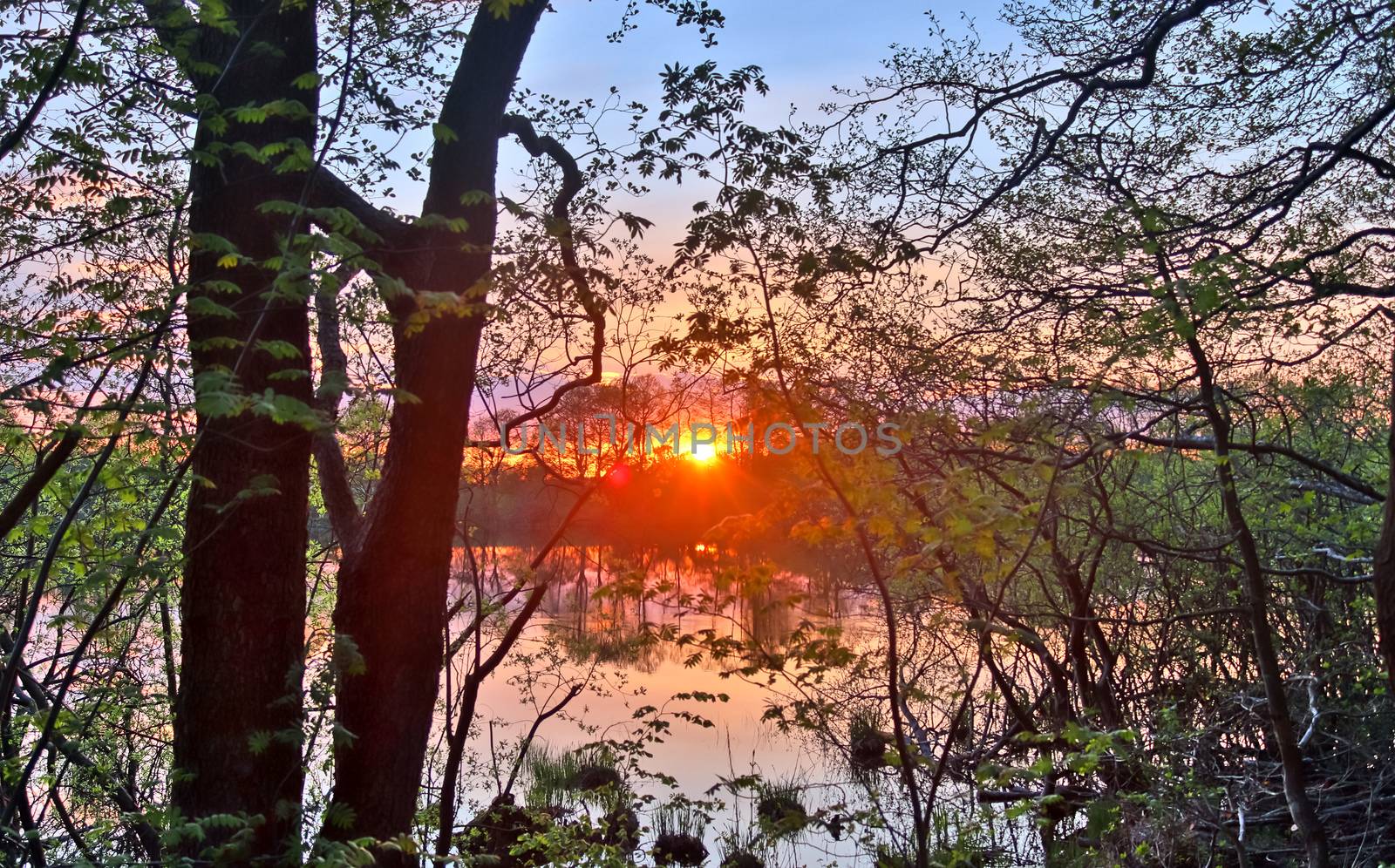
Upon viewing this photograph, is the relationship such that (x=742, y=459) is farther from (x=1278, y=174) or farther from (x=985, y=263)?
(x=1278, y=174)

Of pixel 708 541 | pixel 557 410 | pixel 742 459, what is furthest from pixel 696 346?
pixel 557 410

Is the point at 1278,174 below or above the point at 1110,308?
above

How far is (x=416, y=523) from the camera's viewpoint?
432 cm

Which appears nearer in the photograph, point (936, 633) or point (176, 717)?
point (176, 717)

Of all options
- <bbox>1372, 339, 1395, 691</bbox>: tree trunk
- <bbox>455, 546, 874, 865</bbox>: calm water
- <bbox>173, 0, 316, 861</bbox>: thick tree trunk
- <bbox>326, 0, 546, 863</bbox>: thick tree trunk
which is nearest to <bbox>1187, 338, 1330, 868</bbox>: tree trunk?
<bbox>1372, 339, 1395, 691</bbox>: tree trunk

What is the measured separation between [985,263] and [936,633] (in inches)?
126

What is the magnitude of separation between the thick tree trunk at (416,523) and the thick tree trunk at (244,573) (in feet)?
1.65

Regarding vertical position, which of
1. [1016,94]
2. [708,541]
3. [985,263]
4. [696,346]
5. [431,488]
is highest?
[1016,94]

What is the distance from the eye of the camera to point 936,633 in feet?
26.8

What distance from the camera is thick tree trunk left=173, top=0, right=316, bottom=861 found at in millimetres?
3516

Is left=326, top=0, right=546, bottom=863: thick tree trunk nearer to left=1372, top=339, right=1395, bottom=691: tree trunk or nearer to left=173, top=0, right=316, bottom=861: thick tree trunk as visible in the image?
left=173, top=0, right=316, bottom=861: thick tree trunk

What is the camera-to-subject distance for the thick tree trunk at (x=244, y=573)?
352 centimetres

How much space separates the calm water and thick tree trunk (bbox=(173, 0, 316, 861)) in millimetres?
1617

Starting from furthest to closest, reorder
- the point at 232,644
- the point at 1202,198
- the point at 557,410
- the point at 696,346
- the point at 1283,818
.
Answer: the point at 557,410
the point at 1202,198
the point at 1283,818
the point at 696,346
the point at 232,644
